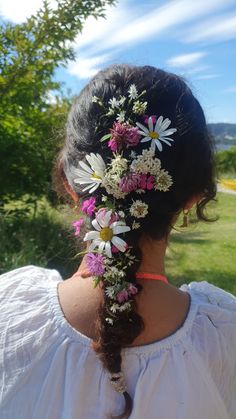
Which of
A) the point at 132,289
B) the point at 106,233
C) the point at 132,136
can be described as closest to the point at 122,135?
the point at 132,136

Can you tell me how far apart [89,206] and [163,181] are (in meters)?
0.21

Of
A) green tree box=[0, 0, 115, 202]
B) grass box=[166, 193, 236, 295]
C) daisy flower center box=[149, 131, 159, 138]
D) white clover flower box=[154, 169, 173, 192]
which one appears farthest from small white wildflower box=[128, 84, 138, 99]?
grass box=[166, 193, 236, 295]

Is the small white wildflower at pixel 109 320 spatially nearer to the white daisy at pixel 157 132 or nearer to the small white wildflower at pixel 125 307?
the small white wildflower at pixel 125 307

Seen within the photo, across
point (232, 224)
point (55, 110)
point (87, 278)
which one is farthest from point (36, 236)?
point (87, 278)

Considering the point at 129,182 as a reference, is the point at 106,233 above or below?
below

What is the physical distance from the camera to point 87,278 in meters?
1.34

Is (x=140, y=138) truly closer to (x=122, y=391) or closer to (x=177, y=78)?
(x=177, y=78)

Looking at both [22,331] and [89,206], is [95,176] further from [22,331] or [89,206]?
[22,331]

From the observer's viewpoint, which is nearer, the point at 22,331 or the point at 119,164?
the point at 119,164

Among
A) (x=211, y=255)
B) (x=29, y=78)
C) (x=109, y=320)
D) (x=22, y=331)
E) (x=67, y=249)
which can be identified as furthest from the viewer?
(x=211, y=255)

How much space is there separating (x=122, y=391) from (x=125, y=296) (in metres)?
0.25

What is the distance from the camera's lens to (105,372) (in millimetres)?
1265

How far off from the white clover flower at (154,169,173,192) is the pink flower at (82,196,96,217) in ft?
0.57

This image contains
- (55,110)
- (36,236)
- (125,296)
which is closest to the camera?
(125,296)
